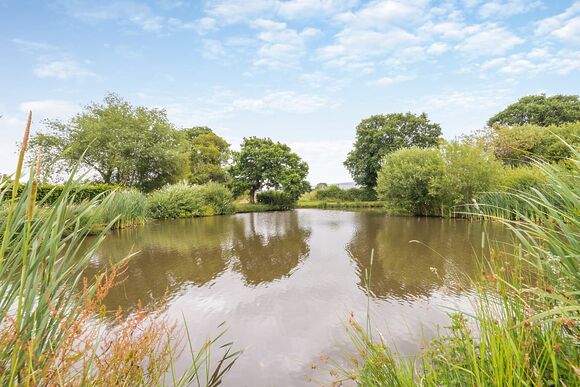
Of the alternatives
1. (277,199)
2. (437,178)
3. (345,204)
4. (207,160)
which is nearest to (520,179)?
(437,178)

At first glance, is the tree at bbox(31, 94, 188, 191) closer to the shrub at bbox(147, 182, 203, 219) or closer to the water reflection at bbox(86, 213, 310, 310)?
the shrub at bbox(147, 182, 203, 219)

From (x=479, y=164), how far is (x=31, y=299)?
18.5m

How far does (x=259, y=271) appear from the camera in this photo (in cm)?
581

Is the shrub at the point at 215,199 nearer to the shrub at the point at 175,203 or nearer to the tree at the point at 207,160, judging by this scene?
the shrub at the point at 175,203

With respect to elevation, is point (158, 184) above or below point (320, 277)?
above

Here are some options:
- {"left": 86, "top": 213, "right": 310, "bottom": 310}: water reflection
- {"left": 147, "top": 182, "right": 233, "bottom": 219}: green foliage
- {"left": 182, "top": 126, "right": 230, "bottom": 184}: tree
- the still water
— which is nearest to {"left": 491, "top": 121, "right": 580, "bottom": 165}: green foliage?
the still water

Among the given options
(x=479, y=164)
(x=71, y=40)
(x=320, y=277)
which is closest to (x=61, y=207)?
(x=320, y=277)

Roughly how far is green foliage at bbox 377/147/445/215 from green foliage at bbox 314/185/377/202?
1230cm

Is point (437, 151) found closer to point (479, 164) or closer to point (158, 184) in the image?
point (479, 164)

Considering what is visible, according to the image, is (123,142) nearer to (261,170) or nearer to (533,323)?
(261,170)

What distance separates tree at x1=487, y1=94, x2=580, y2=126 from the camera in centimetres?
3002

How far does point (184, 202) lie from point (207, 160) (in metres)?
14.6

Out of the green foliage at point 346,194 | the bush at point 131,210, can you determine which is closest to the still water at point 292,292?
the bush at point 131,210

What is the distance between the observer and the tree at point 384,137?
28078 mm
